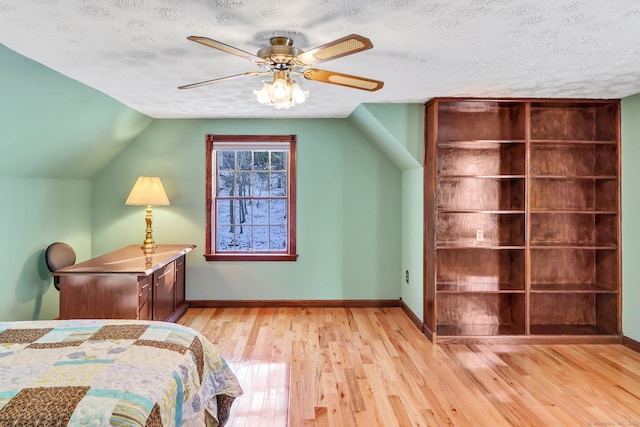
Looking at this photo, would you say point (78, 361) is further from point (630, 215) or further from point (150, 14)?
point (630, 215)

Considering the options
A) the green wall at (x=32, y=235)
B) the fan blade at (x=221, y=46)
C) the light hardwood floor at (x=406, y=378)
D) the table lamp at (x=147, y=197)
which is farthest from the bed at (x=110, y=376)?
the table lamp at (x=147, y=197)

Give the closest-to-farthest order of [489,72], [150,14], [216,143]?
[150,14], [489,72], [216,143]

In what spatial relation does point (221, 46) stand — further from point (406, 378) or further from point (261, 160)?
point (261, 160)

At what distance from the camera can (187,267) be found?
509cm

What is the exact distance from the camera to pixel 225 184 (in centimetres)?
521

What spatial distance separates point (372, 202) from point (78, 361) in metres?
3.79

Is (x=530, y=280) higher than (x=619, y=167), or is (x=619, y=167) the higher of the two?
(x=619, y=167)

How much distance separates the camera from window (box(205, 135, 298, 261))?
511 centimetres

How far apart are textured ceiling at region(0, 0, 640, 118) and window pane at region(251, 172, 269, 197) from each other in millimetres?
1589

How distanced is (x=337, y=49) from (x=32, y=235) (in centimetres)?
355

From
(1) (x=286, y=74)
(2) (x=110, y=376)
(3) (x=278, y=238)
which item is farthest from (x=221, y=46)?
(3) (x=278, y=238)

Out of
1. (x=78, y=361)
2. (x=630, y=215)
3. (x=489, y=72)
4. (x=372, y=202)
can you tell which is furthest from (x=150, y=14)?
(x=630, y=215)

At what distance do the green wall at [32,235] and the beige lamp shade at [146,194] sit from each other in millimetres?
711

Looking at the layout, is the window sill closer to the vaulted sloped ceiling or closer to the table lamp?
the table lamp
